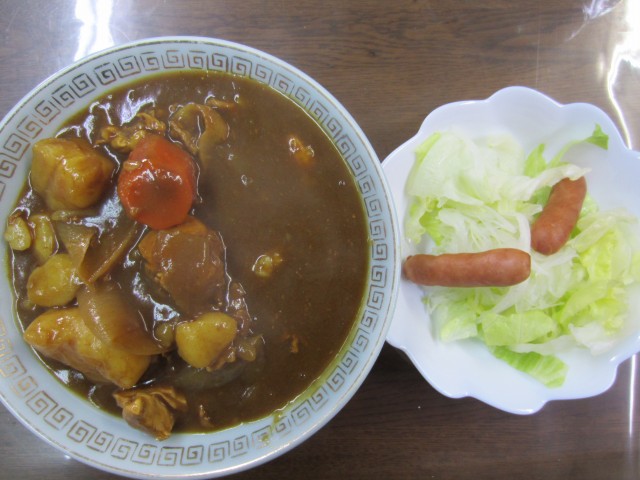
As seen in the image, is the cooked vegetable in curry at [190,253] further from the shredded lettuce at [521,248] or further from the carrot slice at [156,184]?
the shredded lettuce at [521,248]

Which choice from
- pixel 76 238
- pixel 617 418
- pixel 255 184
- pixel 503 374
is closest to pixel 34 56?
pixel 76 238

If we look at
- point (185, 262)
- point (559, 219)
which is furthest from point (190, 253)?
point (559, 219)

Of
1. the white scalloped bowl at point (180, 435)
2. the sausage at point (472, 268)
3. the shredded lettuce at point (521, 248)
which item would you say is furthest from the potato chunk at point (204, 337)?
the shredded lettuce at point (521, 248)

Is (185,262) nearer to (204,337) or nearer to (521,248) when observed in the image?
(204,337)

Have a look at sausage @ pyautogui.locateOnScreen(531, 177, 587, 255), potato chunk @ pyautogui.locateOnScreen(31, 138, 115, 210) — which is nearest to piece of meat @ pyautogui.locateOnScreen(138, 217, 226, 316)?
potato chunk @ pyautogui.locateOnScreen(31, 138, 115, 210)

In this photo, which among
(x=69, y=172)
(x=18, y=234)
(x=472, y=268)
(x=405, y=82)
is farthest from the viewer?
(x=405, y=82)

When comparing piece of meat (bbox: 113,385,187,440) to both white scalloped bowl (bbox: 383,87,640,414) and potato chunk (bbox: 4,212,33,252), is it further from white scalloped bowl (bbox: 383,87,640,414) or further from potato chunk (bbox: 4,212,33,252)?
white scalloped bowl (bbox: 383,87,640,414)
